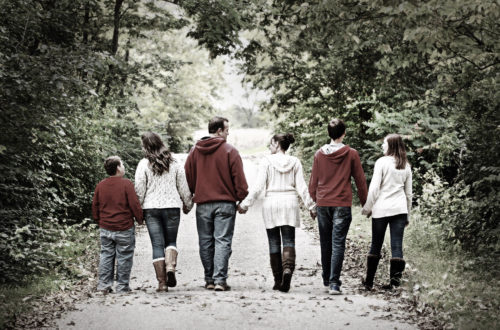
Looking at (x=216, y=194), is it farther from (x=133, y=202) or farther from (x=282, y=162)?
(x=133, y=202)

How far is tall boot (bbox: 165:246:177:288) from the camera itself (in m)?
7.63

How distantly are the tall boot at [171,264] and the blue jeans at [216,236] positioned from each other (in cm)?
38

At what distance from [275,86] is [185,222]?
176 inches

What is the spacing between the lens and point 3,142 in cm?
812

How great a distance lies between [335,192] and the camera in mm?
7449

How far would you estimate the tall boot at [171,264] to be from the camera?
7.63 meters

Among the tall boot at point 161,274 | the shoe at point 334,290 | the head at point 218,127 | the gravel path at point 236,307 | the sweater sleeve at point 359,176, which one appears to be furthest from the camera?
the head at point 218,127

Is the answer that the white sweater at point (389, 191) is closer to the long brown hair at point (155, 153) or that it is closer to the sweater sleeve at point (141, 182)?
the long brown hair at point (155, 153)

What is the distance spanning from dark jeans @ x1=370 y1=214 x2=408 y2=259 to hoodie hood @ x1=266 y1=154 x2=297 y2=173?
1.29 metres

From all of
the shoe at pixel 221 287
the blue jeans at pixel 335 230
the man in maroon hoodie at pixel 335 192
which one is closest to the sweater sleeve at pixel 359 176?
the man in maroon hoodie at pixel 335 192

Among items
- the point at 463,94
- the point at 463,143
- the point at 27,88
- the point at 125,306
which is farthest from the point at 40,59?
the point at 463,143

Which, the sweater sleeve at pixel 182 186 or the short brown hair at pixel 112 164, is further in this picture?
the sweater sleeve at pixel 182 186

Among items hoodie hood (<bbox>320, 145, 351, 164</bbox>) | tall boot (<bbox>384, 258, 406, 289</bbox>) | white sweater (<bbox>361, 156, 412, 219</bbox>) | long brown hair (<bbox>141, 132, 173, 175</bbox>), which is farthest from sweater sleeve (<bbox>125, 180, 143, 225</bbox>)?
tall boot (<bbox>384, 258, 406, 289</bbox>)

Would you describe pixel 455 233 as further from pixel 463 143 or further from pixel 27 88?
pixel 27 88
